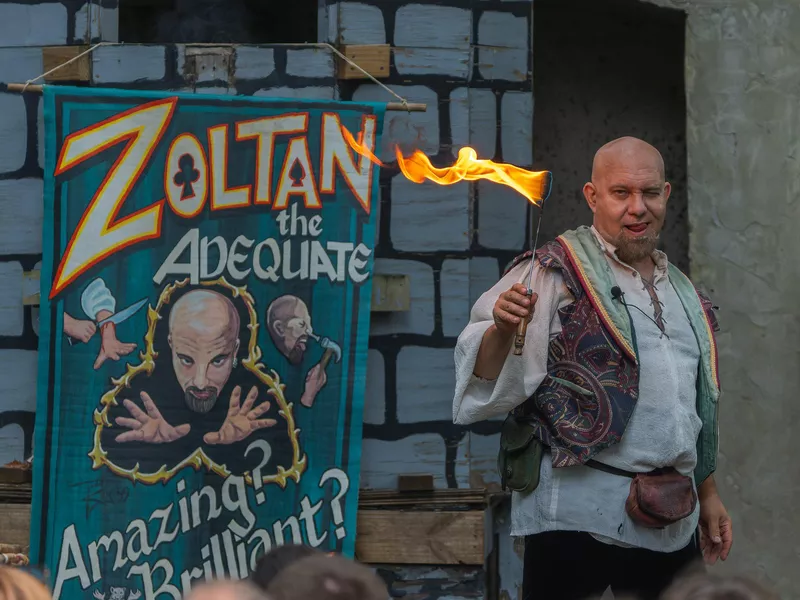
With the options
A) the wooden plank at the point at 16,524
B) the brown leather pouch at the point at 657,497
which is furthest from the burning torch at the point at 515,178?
the wooden plank at the point at 16,524

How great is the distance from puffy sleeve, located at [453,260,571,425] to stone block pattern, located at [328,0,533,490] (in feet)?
4.17

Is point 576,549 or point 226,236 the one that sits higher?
point 226,236

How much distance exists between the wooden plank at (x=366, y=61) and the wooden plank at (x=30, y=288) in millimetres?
1350

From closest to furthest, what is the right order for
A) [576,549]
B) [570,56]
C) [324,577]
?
[324,577] → [576,549] → [570,56]

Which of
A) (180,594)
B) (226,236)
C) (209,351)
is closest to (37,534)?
(180,594)

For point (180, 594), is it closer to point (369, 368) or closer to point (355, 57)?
point (369, 368)

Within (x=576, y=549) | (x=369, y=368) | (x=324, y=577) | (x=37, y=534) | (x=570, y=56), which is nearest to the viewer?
(x=324, y=577)

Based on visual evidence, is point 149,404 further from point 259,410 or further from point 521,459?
point 521,459

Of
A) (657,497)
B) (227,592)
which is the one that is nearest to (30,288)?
(657,497)

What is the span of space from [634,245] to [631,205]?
11cm

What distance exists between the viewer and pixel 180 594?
15.7ft

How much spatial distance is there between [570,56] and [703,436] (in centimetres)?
311

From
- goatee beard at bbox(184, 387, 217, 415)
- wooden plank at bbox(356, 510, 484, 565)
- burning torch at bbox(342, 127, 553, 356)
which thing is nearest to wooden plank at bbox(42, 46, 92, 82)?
goatee beard at bbox(184, 387, 217, 415)

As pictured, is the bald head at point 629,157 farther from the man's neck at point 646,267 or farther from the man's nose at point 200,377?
the man's nose at point 200,377
